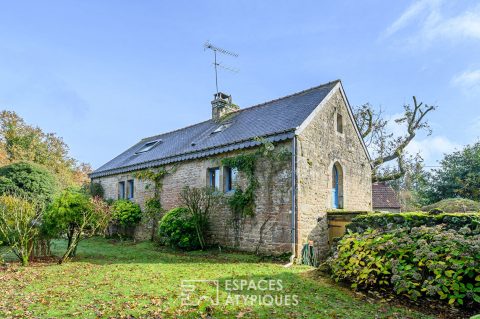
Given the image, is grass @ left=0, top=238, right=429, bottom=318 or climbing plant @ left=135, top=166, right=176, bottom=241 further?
climbing plant @ left=135, top=166, right=176, bottom=241

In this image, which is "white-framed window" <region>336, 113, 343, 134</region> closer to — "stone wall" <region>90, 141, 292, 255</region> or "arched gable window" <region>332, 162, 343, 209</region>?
"arched gable window" <region>332, 162, 343, 209</region>

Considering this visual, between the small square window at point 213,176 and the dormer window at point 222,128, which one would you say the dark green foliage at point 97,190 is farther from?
the small square window at point 213,176

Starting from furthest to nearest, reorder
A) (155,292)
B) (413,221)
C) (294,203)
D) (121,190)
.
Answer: (121,190), (294,203), (413,221), (155,292)

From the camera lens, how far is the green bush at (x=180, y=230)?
1325cm

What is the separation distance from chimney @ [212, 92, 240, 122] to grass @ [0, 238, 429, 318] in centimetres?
1098

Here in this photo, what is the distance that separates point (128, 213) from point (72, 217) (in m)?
7.14

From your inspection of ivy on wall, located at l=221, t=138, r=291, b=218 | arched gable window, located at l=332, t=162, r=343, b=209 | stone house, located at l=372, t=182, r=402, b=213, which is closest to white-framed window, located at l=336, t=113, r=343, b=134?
arched gable window, located at l=332, t=162, r=343, b=209

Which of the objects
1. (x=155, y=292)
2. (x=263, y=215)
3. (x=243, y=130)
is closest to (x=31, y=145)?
(x=243, y=130)

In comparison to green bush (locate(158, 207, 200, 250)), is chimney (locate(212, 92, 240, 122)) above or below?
above

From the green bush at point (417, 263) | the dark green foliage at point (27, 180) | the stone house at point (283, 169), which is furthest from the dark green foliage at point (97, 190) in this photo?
the green bush at point (417, 263)

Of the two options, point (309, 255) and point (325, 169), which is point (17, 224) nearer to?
point (309, 255)

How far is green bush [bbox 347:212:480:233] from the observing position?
25.5ft

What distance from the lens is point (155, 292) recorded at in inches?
270

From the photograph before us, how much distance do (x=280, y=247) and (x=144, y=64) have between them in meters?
8.48
